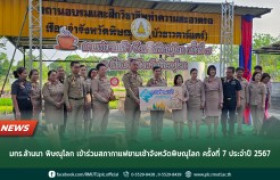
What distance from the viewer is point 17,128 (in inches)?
146

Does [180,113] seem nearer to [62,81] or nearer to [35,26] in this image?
[62,81]

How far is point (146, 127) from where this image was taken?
634 cm

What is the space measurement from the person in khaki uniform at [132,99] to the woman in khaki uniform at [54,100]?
0.98 meters

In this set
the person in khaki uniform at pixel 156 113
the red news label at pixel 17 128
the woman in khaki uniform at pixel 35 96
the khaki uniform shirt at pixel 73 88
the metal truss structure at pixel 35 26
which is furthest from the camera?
the metal truss structure at pixel 35 26

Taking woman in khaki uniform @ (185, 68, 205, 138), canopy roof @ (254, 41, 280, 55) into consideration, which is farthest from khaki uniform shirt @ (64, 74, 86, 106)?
canopy roof @ (254, 41, 280, 55)

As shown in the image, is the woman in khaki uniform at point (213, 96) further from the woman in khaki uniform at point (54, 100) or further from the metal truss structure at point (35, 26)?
the metal truss structure at point (35, 26)

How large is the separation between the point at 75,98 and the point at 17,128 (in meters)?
1.36

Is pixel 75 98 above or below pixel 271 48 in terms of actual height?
below

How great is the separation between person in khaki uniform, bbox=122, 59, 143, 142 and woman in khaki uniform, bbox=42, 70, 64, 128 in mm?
978

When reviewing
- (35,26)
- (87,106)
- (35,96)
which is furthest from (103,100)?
(35,26)

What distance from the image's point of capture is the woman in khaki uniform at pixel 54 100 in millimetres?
5031

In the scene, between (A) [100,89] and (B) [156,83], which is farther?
(B) [156,83]

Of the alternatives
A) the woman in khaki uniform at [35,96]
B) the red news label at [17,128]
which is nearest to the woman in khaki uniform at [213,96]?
the woman in khaki uniform at [35,96]

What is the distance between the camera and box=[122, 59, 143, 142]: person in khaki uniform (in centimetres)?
515
